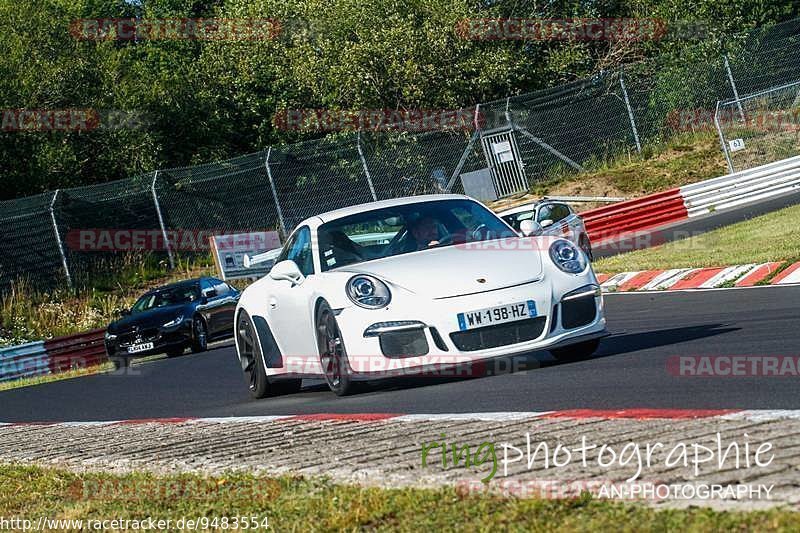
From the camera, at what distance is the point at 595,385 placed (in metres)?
7.91

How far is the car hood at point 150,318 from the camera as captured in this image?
21.4 m

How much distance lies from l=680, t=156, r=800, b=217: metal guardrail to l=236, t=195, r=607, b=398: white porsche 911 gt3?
2020cm

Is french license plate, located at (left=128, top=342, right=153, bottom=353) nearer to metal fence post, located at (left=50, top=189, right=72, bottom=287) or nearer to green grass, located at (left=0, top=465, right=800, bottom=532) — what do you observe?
metal fence post, located at (left=50, top=189, right=72, bottom=287)

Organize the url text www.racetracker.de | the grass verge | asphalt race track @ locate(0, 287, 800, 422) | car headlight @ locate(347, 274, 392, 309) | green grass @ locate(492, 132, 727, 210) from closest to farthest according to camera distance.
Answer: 1. the url text www.racetracker.de
2. asphalt race track @ locate(0, 287, 800, 422)
3. car headlight @ locate(347, 274, 392, 309)
4. the grass verge
5. green grass @ locate(492, 132, 727, 210)

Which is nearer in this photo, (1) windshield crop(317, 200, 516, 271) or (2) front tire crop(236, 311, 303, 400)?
(1) windshield crop(317, 200, 516, 271)

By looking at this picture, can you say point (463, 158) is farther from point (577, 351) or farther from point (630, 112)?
point (577, 351)

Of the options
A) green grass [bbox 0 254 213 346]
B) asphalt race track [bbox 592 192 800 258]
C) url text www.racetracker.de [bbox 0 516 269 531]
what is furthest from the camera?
green grass [bbox 0 254 213 346]

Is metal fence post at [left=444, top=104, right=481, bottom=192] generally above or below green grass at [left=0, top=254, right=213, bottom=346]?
above

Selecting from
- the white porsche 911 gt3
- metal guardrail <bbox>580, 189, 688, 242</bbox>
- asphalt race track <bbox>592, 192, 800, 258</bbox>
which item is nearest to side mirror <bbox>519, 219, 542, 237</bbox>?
the white porsche 911 gt3

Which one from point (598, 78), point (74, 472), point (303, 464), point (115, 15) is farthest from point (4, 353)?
point (115, 15)

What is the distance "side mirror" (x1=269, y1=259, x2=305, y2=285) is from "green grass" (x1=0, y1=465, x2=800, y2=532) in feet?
10.2

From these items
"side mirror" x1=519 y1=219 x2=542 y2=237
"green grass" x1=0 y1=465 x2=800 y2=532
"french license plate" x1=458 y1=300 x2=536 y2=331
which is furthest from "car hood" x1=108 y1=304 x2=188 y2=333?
"green grass" x1=0 y1=465 x2=800 y2=532

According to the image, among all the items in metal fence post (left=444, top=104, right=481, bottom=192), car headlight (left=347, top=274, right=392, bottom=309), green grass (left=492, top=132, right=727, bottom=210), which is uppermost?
metal fence post (left=444, top=104, right=481, bottom=192)

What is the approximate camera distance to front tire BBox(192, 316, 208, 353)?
836 inches
